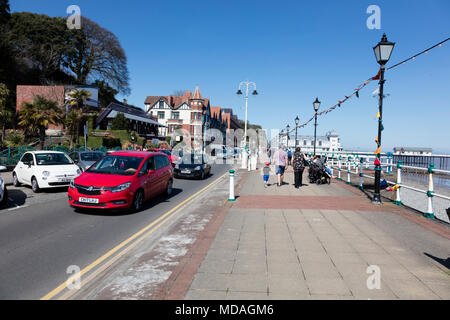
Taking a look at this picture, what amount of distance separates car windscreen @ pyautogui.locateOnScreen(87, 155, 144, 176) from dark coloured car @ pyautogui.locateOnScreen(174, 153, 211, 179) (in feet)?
25.7

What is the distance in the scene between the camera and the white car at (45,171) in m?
11.2

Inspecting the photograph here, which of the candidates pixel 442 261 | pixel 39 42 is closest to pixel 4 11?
pixel 39 42

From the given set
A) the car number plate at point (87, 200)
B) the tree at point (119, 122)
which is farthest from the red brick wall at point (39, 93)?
the car number plate at point (87, 200)

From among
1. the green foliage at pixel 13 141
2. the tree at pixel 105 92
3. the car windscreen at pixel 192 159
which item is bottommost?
the car windscreen at pixel 192 159

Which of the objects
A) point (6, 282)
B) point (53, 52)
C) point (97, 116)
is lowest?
point (6, 282)

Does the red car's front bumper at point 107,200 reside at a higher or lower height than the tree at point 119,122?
lower

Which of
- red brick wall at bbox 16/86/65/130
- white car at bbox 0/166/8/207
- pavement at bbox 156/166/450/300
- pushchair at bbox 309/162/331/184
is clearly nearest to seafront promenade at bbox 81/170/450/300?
pavement at bbox 156/166/450/300

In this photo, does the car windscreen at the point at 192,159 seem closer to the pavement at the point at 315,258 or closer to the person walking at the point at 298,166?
the person walking at the point at 298,166

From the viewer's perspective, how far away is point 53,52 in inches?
2121

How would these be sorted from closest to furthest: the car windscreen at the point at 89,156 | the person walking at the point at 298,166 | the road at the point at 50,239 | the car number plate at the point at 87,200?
the road at the point at 50,239 < the car number plate at the point at 87,200 < the person walking at the point at 298,166 < the car windscreen at the point at 89,156

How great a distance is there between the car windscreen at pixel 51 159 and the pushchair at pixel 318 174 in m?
11.2
